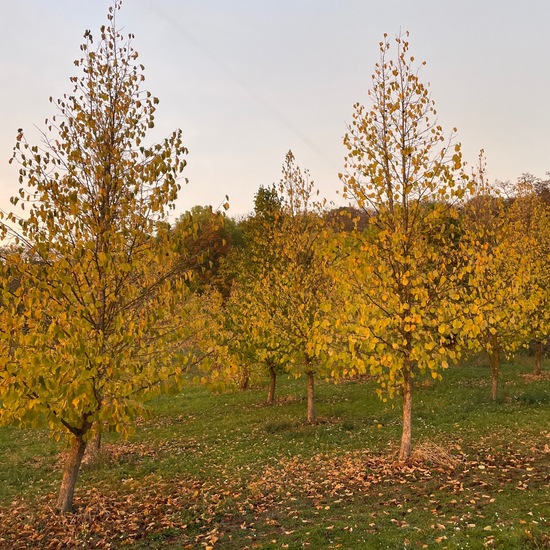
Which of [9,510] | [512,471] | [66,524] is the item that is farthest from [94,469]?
[512,471]

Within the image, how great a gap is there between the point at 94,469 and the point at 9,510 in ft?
11.8

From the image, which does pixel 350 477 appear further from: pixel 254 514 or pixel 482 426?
pixel 482 426

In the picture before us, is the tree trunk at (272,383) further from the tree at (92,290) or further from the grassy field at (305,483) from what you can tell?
the tree at (92,290)

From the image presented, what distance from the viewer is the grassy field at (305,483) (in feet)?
26.4

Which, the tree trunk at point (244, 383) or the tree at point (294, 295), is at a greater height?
the tree at point (294, 295)

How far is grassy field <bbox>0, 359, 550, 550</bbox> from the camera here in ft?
26.4

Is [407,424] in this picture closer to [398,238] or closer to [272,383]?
[398,238]

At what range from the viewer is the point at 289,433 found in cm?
1756

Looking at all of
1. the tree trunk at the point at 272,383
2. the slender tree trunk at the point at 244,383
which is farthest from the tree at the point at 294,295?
the slender tree trunk at the point at 244,383

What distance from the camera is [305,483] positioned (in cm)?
1141

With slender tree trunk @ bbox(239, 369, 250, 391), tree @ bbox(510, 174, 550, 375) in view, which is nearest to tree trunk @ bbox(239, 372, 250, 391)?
slender tree trunk @ bbox(239, 369, 250, 391)

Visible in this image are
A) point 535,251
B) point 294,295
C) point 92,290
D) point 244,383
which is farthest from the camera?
point 244,383

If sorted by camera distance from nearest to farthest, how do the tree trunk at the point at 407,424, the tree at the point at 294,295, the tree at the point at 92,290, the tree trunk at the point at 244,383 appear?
the tree at the point at 92,290 → the tree trunk at the point at 407,424 → the tree at the point at 294,295 → the tree trunk at the point at 244,383

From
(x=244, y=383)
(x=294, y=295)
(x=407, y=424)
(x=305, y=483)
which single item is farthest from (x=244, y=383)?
(x=305, y=483)
